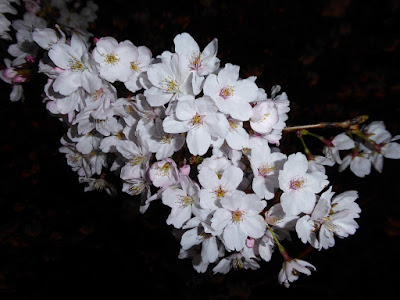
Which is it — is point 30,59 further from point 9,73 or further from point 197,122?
point 197,122

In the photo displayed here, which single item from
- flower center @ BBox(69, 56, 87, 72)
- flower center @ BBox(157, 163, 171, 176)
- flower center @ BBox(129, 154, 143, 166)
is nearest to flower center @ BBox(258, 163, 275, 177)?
flower center @ BBox(157, 163, 171, 176)

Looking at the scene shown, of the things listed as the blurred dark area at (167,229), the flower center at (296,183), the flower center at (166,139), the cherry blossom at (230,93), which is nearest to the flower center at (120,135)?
the flower center at (166,139)

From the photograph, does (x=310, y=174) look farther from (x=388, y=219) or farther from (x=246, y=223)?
(x=388, y=219)

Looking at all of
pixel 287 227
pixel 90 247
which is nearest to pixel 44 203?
pixel 90 247

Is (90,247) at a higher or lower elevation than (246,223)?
lower

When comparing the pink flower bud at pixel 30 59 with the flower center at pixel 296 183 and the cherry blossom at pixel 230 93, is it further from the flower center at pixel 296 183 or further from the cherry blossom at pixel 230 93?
the flower center at pixel 296 183

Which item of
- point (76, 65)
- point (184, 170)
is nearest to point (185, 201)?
point (184, 170)

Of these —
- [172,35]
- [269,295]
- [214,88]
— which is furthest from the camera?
[172,35]
